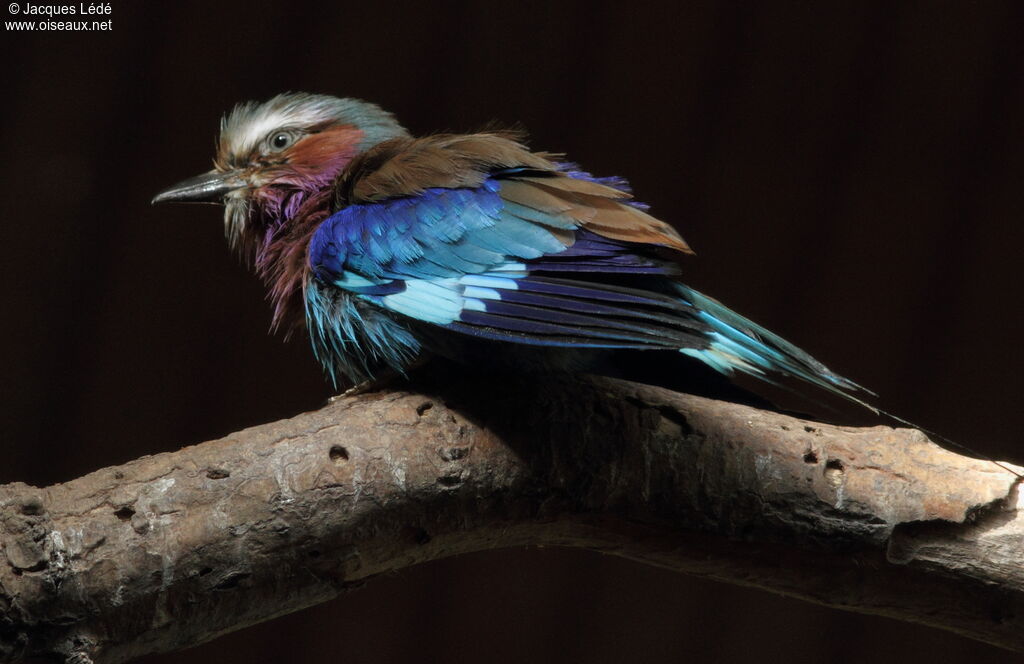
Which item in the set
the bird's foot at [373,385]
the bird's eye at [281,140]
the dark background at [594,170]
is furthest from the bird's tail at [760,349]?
the dark background at [594,170]

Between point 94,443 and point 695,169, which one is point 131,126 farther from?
point 695,169

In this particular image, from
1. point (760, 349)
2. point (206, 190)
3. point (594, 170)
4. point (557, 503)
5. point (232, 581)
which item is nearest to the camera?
point (232, 581)

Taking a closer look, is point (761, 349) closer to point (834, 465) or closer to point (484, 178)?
point (834, 465)

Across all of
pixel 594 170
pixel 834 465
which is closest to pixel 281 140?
pixel 594 170

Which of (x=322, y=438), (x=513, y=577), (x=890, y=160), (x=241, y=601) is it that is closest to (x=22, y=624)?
(x=241, y=601)

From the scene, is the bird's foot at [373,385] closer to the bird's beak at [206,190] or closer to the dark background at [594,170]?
the bird's beak at [206,190]

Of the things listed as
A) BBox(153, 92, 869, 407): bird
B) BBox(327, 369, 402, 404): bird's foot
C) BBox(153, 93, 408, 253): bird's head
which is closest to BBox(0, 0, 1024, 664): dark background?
BBox(153, 93, 408, 253): bird's head
